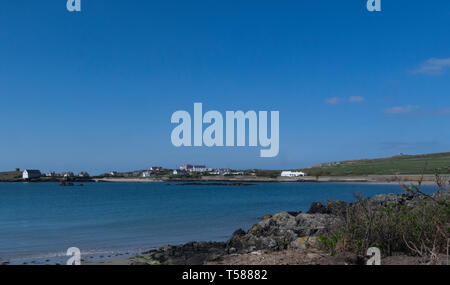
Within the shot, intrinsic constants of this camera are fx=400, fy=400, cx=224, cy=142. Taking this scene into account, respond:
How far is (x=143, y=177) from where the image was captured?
6476 inches

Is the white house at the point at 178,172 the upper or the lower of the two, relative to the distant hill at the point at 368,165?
lower

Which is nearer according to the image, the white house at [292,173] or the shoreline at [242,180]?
the shoreline at [242,180]

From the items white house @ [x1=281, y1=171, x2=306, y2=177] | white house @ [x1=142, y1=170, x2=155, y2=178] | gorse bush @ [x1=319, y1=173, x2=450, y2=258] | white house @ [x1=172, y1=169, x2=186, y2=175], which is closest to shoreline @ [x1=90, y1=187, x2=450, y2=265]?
gorse bush @ [x1=319, y1=173, x2=450, y2=258]

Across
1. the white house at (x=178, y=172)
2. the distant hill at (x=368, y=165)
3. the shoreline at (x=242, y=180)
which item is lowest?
the shoreline at (x=242, y=180)

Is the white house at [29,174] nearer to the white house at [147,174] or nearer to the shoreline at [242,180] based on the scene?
the shoreline at [242,180]

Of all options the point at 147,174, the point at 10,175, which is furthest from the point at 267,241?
the point at 10,175

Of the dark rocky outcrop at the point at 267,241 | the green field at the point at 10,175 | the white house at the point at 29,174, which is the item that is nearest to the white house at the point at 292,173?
the white house at the point at 29,174

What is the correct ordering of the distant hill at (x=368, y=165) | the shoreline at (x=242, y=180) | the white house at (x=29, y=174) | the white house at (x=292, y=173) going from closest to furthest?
the shoreline at (x=242, y=180), the distant hill at (x=368, y=165), the white house at (x=292, y=173), the white house at (x=29, y=174)

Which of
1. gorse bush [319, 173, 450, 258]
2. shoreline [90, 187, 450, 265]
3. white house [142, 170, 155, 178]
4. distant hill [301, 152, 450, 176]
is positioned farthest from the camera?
white house [142, 170, 155, 178]

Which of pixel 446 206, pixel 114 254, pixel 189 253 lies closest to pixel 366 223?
pixel 446 206

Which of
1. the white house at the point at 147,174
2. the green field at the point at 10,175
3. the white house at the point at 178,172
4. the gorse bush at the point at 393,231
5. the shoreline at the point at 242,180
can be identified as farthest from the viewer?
the white house at the point at 147,174

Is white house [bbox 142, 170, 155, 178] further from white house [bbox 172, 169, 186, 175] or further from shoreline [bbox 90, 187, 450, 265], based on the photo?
shoreline [bbox 90, 187, 450, 265]

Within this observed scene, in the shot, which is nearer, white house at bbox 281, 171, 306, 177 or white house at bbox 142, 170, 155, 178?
white house at bbox 281, 171, 306, 177
